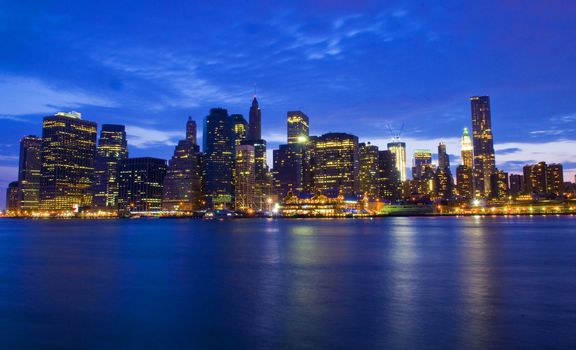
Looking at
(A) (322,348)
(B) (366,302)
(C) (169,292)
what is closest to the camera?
(A) (322,348)

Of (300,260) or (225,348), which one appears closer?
(225,348)

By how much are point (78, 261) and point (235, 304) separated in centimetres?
2818

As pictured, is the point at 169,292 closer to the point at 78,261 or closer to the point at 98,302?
the point at 98,302

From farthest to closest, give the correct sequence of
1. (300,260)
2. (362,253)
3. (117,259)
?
(362,253), (117,259), (300,260)

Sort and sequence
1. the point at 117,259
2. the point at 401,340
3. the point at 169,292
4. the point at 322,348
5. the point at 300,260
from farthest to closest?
the point at 117,259 < the point at 300,260 < the point at 169,292 < the point at 401,340 < the point at 322,348

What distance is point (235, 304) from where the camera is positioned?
2514 cm

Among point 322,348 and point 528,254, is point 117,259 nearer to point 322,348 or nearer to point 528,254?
point 322,348

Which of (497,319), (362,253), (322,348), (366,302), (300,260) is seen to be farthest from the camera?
(362,253)

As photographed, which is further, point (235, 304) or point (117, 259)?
point (117, 259)

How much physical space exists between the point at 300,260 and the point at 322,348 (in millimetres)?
29618

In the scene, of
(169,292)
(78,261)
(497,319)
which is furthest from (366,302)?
(78,261)

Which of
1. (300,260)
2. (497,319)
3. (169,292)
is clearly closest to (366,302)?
(497,319)

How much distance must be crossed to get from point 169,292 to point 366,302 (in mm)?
12207

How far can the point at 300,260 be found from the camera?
1812 inches
